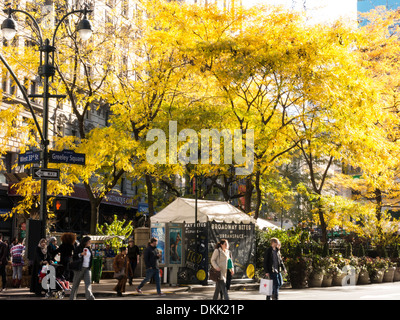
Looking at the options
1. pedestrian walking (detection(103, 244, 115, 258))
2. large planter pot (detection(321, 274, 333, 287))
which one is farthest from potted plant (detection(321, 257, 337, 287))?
pedestrian walking (detection(103, 244, 115, 258))

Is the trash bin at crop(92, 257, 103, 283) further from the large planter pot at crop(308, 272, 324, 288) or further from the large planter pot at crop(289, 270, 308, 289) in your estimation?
the large planter pot at crop(308, 272, 324, 288)

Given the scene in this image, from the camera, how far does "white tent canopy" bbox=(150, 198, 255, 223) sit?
24.2 metres

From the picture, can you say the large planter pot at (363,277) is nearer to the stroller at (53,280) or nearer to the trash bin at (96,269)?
the trash bin at (96,269)

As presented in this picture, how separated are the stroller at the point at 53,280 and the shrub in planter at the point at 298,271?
10.2 metres

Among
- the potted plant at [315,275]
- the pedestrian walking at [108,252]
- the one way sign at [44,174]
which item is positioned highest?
the one way sign at [44,174]

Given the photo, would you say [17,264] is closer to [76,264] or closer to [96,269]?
[96,269]

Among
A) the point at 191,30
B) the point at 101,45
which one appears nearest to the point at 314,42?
the point at 191,30

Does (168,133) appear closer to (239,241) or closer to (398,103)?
(239,241)

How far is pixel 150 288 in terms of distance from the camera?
76.3 feet

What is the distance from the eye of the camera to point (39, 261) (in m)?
18.8

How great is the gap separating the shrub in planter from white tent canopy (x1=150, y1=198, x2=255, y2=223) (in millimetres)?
2409

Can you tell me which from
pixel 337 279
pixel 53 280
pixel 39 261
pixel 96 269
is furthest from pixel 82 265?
pixel 337 279

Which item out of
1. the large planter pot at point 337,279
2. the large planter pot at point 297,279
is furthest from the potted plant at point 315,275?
the large planter pot at point 337,279

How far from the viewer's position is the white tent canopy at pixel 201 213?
24156mm
